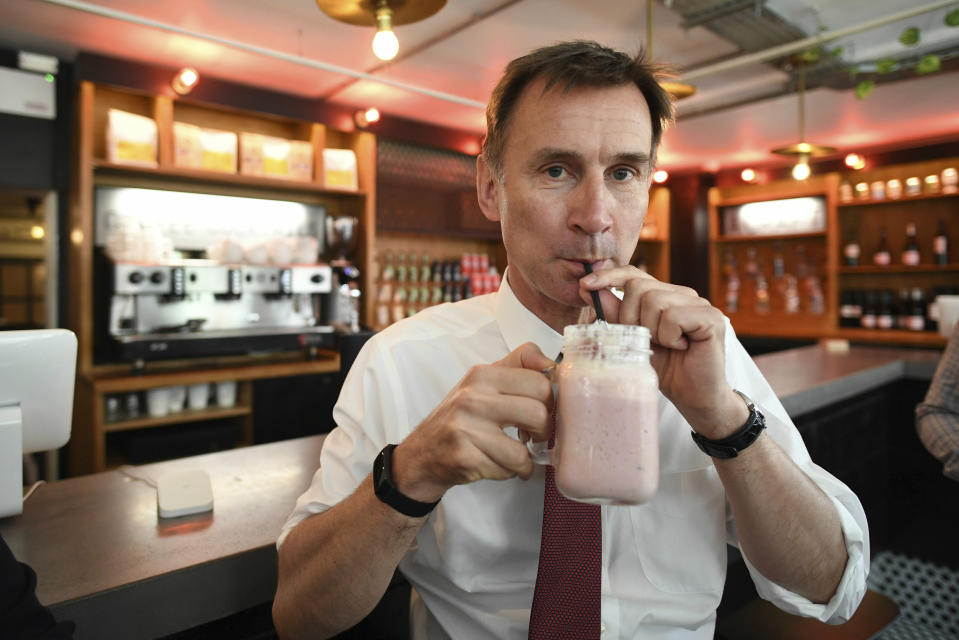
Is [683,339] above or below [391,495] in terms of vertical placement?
above

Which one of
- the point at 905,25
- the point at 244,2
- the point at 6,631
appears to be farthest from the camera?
the point at 905,25

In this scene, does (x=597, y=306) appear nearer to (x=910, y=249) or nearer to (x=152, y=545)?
(x=152, y=545)

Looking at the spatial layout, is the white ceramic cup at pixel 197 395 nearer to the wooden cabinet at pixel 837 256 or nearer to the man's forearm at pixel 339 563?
the man's forearm at pixel 339 563

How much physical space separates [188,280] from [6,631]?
328 cm

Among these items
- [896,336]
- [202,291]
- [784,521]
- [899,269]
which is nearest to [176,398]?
[202,291]

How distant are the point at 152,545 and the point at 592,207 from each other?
98 centimetres

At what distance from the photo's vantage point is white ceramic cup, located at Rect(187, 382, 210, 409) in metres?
3.85

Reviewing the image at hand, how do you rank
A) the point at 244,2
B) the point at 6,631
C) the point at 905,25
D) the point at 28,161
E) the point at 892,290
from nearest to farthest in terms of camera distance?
the point at 6,631, the point at 244,2, the point at 905,25, the point at 28,161, the point at 892,290

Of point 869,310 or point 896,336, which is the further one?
point 869,310

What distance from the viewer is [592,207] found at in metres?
1.02

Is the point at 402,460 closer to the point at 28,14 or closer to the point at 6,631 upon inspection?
the point at 6,631

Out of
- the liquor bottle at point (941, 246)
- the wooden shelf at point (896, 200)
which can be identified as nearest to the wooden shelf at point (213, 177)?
the wooden shelf at point (896, 200)

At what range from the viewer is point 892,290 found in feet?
20.6

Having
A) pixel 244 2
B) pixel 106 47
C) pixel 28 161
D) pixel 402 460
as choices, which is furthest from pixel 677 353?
pixel 28 161
